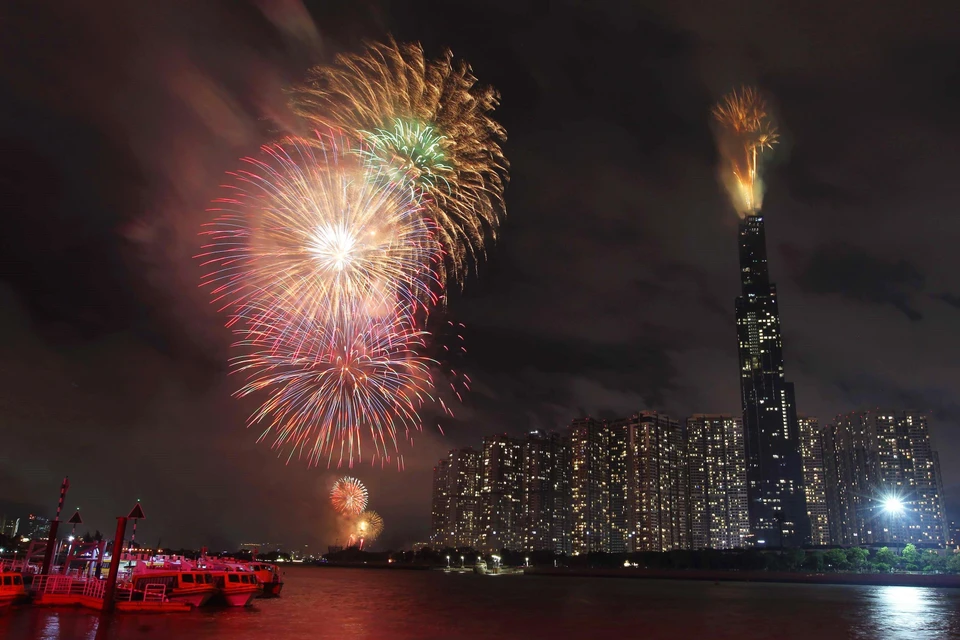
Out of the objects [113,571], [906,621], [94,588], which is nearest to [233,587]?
→ [94,588]

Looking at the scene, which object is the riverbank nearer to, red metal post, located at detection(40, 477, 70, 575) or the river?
the river

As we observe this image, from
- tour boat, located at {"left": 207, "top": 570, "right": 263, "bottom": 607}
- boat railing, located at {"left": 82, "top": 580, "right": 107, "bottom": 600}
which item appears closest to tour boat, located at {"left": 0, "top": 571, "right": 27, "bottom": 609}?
boat railing, located at {"left": 82, "top": 580, "right": 107, "bottom": 600}

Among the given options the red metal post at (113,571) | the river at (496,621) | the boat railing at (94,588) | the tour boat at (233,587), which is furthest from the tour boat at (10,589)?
the tour boat at (233,587)

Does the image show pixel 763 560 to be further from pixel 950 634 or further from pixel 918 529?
pixel 950 634

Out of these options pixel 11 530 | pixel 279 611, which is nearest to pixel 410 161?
pixel 279 611

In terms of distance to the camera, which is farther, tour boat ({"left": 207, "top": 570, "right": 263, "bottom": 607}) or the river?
tour boat ({"left": 207, "top": 570, "right": 263, "bottom": 607})

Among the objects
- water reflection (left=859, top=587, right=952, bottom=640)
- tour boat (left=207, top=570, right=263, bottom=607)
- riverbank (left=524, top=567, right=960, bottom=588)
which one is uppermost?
tour boat (left=207, top=570, right=263, bottom=607)

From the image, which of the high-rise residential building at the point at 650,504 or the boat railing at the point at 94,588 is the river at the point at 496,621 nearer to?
the boat railing at the point at 94,588
